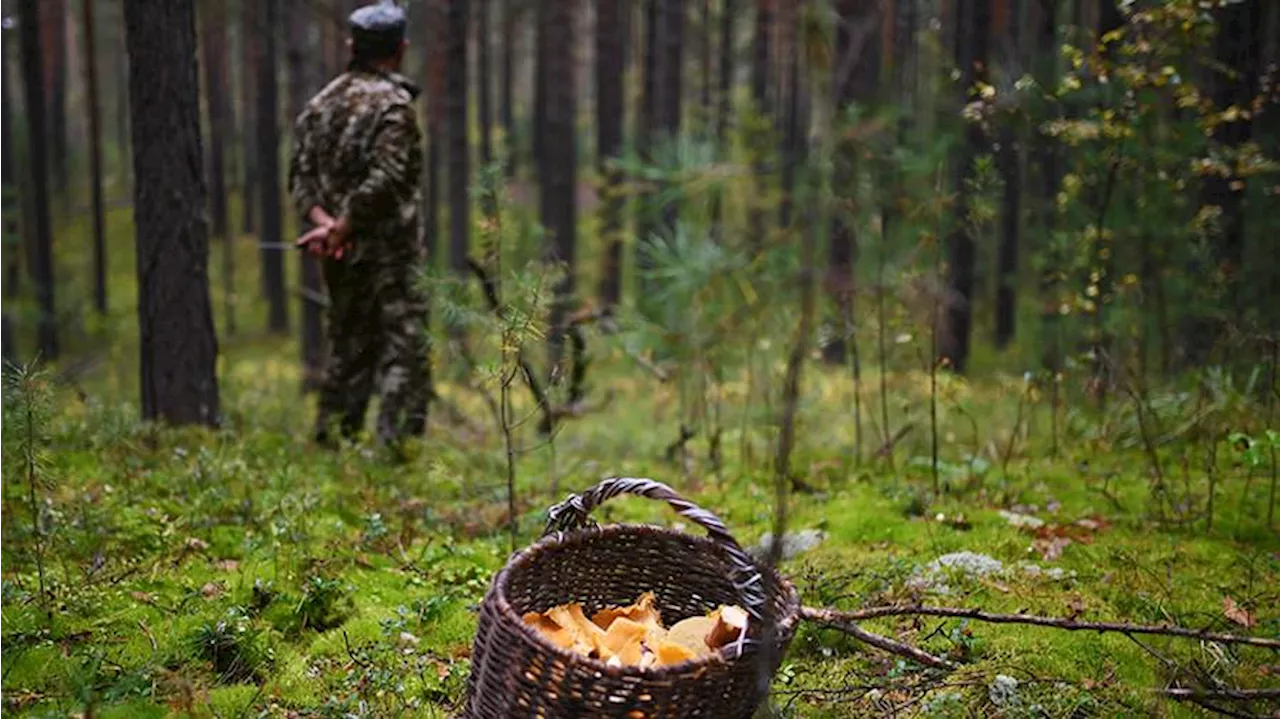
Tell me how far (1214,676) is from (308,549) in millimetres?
3504

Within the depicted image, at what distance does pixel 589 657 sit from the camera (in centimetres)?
284

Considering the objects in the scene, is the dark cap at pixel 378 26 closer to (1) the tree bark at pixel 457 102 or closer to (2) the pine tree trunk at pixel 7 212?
(1) the tree bark at pixel 457 102

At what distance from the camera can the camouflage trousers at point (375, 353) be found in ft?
22.1

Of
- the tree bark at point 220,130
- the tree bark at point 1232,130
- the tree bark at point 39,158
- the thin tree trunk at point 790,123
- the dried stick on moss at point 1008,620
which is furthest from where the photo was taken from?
the thin tree trunk at point 790,123

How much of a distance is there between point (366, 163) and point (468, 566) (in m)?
2.93

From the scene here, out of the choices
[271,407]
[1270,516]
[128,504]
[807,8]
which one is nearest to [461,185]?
[271,407]

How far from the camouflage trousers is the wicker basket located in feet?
10.7

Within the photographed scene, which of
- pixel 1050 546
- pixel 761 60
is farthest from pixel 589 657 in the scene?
pixel 761 60

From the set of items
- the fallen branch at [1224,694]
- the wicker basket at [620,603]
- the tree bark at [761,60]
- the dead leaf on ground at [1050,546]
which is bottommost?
the dead leaf on ground at [1050,546]

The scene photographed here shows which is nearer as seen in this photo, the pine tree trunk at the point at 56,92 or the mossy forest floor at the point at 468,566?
the mossy forest floor at the point at 468,566

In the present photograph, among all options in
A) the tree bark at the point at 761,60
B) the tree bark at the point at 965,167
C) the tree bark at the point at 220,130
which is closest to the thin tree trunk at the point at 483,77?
the tree bark at the point at 220,130

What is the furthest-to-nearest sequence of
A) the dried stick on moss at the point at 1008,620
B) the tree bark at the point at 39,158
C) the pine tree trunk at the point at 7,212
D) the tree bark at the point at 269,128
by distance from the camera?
the pine tree trunk at the point at 7,212 → the tree bark at the point at 269,128 → the tree bark at the point at 39,158 → the dried stick on moss at the point at 1008,620

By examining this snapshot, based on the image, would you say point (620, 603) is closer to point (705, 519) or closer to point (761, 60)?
point (705, 519)

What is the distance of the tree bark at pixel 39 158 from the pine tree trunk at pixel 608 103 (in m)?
7.49
